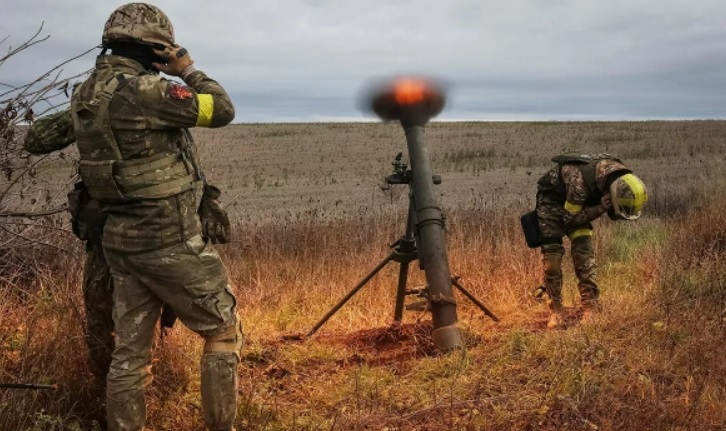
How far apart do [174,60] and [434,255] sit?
2.61 meters

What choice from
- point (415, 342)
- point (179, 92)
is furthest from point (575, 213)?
point (179, 92)

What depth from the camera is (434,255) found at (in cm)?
534

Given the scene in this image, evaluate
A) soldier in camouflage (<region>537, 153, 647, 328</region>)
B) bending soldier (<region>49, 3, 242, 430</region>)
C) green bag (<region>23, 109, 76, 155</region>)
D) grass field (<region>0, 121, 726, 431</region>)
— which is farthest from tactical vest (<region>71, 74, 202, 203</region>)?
soldier in camouflage (<region>537, 153, 647, 328</region>)

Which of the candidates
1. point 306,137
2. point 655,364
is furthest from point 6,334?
point 306,137

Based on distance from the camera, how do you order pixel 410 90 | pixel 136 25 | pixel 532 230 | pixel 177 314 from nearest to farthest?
pixel 136 25 < pixel 177 314 < pixel 410 90 < pixel 532 230

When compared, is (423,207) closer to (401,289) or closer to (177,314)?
(401,289)

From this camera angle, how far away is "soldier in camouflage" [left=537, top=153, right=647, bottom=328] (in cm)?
560

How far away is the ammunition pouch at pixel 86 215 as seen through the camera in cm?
352

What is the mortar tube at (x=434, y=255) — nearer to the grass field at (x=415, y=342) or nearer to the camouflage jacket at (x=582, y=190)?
the grass field at (x=415, y=342)

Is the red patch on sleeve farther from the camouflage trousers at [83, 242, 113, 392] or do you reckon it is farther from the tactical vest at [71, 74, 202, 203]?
the camouflage trousers at [83, 242, 113, 392]

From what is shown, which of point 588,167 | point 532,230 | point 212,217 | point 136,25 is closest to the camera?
point 136,25

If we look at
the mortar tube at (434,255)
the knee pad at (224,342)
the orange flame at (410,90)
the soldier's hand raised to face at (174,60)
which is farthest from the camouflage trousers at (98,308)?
the orange flame at (410,90)

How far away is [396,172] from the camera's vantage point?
18.3 ft

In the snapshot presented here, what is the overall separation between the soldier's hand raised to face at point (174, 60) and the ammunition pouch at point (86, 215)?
2.51 feet
